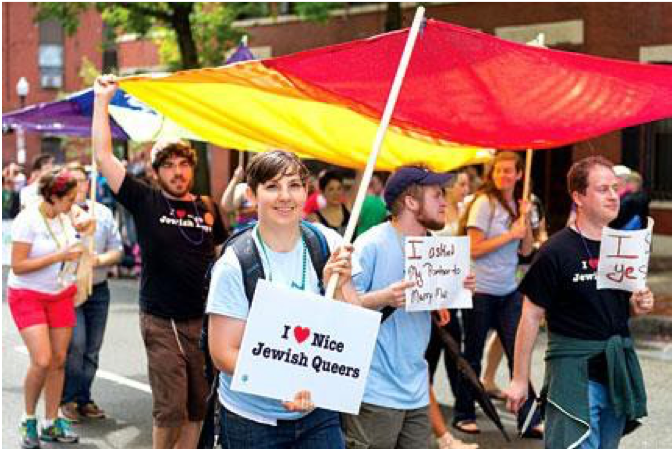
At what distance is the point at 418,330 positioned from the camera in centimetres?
494

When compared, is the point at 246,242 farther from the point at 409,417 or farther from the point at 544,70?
the point at 544,70

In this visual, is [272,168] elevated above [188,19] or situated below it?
below

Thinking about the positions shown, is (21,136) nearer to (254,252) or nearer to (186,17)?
(186,17)

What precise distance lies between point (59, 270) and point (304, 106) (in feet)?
7.34

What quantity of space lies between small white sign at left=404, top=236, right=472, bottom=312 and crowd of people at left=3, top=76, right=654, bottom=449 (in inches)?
3.1

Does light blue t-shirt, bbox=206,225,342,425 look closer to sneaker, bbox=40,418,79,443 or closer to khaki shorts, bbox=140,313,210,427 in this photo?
khaki shorts, bbox=140,313,210,427

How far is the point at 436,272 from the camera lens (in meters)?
5.13

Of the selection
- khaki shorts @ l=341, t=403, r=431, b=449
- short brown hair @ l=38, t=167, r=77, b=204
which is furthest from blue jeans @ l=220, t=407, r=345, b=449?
short brown hair @ l=38, t=167, r=77, b=204

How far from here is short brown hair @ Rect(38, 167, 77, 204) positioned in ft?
23.1

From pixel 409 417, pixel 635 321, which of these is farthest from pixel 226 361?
pixel 635 321

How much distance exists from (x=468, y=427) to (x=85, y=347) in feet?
9.45

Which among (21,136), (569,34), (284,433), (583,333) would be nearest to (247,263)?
(284,433)

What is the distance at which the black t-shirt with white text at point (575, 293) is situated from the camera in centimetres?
464

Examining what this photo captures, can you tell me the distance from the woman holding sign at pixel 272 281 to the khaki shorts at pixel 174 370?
1.90 meters
